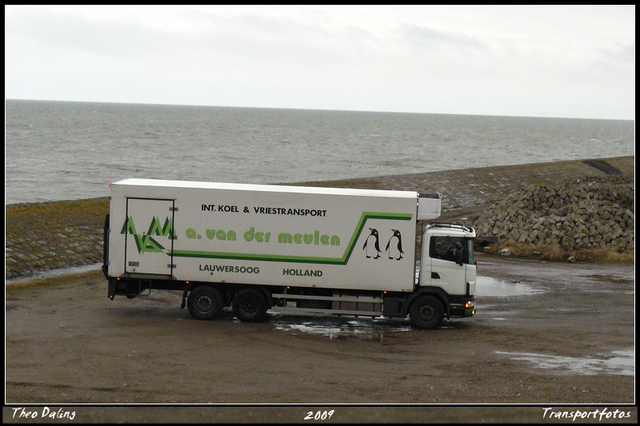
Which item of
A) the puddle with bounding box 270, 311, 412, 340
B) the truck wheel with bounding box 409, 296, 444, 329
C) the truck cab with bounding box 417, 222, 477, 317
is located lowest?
the puddle with bounding box 270, 311, 412, 340

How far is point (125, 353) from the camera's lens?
15.8m

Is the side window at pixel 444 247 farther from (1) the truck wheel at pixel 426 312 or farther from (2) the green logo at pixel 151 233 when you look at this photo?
(2) the green logo at pixel 151 233

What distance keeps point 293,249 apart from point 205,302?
9.17ft

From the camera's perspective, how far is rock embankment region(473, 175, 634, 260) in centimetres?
3109

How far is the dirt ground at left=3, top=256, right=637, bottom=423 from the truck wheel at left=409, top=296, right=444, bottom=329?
28 centimetres

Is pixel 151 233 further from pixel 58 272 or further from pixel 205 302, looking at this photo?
pixel 58 272

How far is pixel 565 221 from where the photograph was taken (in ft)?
107

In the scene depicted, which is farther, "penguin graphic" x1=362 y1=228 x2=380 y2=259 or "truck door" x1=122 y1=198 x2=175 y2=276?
"truck door" x1=122 y1=198 x2=175 y2=276

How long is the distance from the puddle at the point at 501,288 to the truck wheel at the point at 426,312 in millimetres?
4707

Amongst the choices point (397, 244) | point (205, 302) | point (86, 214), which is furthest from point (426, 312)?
point (86, 214)

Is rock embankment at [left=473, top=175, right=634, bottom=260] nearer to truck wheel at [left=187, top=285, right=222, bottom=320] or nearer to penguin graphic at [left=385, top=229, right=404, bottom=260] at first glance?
penguin graphic at [left=385, top=229, right=404, bottom=260]

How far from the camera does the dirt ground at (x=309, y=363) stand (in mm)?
11633

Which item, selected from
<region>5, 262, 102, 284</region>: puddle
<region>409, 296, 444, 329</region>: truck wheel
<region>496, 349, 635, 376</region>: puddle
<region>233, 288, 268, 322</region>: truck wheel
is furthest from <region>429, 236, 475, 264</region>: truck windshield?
<region>5, 262, 102, 284</region>: puddle

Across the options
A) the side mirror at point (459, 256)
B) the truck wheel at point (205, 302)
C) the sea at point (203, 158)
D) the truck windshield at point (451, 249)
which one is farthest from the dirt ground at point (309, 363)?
the sea at point (203, 158)
